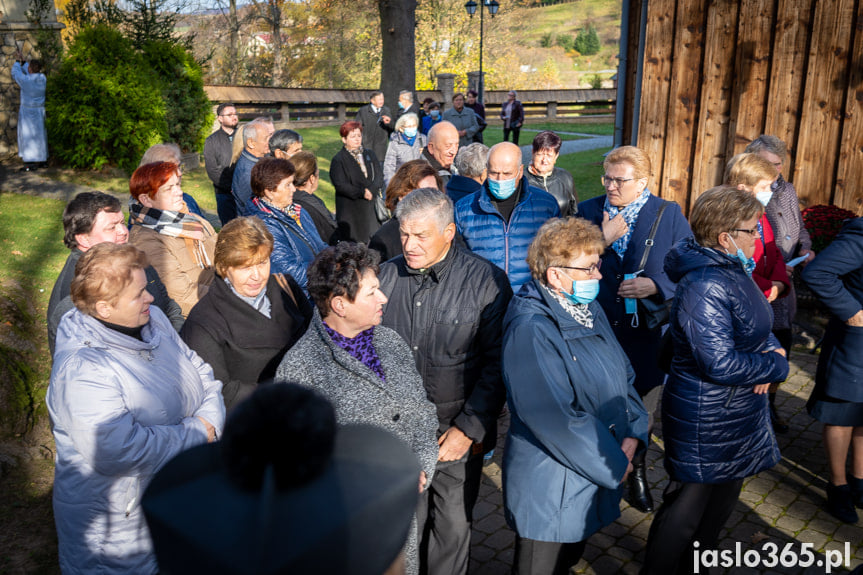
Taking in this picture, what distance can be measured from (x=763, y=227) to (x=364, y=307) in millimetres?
3198

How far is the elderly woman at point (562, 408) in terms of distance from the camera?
9.60ft

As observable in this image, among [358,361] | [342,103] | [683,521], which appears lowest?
[683,521]

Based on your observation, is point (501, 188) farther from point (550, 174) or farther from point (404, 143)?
point (404, 143)

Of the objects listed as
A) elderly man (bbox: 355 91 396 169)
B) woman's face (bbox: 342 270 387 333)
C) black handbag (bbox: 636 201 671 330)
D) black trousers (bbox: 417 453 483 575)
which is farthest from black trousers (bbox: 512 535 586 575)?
elderly man (bbox: 355 91 396 169)

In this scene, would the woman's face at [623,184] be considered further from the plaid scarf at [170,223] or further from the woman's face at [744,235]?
the plaid scarf at [170,223]

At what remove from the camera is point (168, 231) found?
4508 millimetres

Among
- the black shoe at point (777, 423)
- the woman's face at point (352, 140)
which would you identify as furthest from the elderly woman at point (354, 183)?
the black shoe at point (777, 423)

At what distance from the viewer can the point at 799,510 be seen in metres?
4.47

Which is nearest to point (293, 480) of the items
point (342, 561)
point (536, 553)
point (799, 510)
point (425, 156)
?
point (342, 561)

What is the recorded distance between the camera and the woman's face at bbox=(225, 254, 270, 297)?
12.2 feet

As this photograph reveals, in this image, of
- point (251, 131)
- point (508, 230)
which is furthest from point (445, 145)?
point (508, 230)

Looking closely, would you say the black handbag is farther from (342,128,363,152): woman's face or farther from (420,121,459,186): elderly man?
(342,128,363,152): woman's face

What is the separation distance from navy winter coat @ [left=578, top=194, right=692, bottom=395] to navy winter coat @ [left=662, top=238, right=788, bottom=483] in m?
1.05

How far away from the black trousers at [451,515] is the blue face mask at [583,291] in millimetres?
1012
